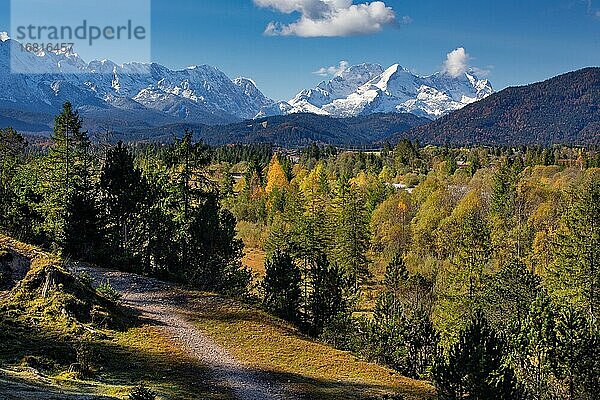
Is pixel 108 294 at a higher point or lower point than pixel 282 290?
higher

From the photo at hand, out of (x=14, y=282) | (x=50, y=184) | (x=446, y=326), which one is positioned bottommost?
(x=446, y=326)

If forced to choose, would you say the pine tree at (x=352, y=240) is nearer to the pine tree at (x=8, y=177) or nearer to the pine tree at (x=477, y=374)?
the pine tree at (x=8, y=177)

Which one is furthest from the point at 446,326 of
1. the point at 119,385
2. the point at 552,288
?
the point at 119,385

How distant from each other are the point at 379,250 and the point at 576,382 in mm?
48692

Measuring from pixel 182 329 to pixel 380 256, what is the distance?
148 ft

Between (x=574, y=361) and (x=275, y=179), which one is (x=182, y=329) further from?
(x=275, y=179)

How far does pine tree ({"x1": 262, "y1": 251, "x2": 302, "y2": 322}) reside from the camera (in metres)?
30.7

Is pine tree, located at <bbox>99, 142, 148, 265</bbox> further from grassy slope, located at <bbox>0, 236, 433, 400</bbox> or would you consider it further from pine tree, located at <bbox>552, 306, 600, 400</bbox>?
pine tree, located at <bbox>552, 306, 600, 400</bbox>

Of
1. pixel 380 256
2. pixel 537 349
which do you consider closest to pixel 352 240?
pixel 380 256

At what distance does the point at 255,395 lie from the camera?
18562 mm

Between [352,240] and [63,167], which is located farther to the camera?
[352,240]

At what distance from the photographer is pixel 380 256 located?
67.4 meters

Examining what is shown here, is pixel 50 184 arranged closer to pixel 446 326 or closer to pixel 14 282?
pixel 14 282

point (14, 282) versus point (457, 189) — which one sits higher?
point (457, 189)
